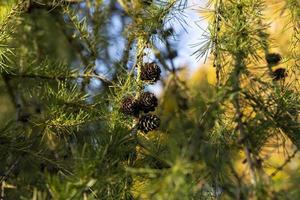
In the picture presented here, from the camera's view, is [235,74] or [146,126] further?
[146,126]

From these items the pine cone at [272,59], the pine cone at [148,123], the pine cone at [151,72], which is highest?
the pine cone at [272,59]

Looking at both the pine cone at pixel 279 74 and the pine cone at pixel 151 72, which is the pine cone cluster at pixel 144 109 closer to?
the pine cone at pixel 151 72

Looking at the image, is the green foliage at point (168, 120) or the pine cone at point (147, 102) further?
the pine cone at point (147, 102)

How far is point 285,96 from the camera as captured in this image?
0.97m

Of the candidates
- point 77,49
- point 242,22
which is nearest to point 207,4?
point 242,22

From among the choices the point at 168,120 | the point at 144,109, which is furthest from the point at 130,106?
the point at 168,120

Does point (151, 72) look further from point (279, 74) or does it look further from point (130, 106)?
point (279, 74)

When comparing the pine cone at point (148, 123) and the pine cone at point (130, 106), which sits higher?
the pine cone at point (130, 106)

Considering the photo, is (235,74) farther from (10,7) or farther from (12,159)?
(12,159)

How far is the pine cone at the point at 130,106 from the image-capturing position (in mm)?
990

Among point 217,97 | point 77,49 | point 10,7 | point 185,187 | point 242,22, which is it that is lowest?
point 185,187

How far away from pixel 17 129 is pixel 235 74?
0.60 m

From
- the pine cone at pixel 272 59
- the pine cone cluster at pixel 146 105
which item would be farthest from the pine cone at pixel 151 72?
the pine cone at pixel 272 59

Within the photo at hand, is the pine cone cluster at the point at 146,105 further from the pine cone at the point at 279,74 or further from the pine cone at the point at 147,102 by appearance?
the pine cone at the point at 279,74
